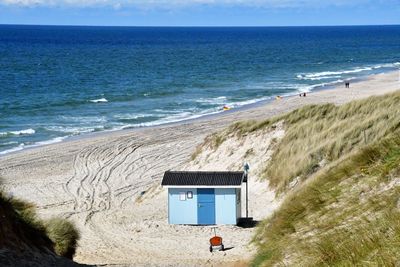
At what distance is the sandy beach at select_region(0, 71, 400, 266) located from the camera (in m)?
18.7

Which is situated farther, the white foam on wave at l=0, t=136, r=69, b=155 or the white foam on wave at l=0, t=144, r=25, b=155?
the white foam on wave at l=0, t=136, r=69, b=155

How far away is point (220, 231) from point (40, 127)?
91.9ft

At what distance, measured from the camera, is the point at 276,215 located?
41.7 ft

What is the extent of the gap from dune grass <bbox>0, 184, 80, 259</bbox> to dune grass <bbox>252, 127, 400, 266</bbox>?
175 inches

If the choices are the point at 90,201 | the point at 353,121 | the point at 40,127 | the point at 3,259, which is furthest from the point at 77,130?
the point at 3,259

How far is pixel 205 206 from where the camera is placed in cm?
2098

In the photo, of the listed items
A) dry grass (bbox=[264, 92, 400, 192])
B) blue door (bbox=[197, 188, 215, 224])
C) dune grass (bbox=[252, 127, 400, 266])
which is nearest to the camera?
dune grass (bbox=[252, 127, 400, 266])

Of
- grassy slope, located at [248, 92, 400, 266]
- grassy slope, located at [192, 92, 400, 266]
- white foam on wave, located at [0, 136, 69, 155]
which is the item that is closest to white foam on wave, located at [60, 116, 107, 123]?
white foam on wave, located at [0, 136, 69, 155]

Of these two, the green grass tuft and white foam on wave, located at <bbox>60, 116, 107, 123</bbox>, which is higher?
the green grass tuft

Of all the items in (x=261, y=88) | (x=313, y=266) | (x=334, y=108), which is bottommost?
(x=261, y=88)

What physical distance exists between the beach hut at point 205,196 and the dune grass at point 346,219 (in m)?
6.69

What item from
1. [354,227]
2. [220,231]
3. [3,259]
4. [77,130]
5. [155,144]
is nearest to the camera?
[354,227]

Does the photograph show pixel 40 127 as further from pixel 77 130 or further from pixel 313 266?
pixel 313 266

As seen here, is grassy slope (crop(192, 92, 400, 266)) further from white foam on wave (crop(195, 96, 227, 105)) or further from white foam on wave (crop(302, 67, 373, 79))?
white foam on wave (crop(302, 67, 373, 79))
